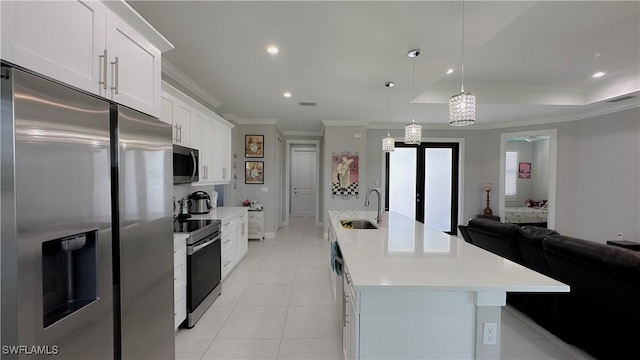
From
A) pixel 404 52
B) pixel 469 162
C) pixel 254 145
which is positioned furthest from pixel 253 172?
pixel 469 162

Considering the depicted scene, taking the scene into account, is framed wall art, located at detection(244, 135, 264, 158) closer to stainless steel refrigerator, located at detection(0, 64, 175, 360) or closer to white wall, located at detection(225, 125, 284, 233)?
white wall, located at detection(225, 125, 284, 233)

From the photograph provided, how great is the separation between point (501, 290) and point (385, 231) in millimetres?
1162

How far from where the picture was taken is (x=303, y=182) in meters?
8.67

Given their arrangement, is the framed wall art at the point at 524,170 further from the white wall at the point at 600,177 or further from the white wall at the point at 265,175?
the white wall at the point at 265,175

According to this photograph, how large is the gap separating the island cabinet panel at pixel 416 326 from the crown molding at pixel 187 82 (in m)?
3.19

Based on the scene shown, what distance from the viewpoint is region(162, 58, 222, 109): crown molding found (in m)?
2.87

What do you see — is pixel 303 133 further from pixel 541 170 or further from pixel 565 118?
pixel 541 170

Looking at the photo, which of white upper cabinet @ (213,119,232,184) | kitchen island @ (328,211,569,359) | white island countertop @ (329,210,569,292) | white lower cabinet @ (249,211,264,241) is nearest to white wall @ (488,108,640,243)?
white island countertop @ (329,210,569,292)

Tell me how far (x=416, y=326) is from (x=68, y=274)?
1661 millimetres

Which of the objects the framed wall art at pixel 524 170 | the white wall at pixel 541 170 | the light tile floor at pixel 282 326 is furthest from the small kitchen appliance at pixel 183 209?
the white wall at pixel 541 170

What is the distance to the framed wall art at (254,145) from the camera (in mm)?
5531

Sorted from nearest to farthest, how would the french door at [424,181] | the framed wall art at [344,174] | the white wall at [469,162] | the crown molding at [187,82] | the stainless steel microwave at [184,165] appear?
the stainless steel microwave at [184,165] < the crown molding at [187,82] < the framed wall art at [344,174] < the white wall at [469,162] < the french door at [424,181]

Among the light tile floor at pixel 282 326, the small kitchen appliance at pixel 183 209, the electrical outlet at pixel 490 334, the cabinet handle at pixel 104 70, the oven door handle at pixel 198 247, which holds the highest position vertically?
the cabinet handle at pixel 104 70

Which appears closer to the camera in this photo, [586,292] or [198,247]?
[586,292]
